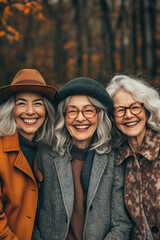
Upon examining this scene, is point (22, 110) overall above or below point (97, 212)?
above

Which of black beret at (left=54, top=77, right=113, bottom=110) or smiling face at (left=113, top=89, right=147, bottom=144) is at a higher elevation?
black beret at (left=54, top=77, right=113, bottom=110)

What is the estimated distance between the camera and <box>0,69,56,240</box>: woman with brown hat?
2.64m

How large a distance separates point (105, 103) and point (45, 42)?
12059 millimetres

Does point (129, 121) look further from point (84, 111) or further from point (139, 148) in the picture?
point (84, 111)

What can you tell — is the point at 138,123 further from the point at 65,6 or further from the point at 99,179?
the point at 65,6

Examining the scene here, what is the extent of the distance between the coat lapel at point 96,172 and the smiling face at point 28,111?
85cm

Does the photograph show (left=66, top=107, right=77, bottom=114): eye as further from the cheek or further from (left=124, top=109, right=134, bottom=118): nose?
(left=124, top=109, right=134, bottom=118): nose

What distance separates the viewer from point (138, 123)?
2.81 meters

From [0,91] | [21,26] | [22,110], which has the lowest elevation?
[22,110]

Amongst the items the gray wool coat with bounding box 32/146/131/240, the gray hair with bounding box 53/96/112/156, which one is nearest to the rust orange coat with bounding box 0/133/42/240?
the gray wool coat with bounding box 32/146/131/240

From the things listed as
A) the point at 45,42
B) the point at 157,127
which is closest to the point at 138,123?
the point at 157,127

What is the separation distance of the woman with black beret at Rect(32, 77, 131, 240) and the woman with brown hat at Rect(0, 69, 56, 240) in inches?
7.0

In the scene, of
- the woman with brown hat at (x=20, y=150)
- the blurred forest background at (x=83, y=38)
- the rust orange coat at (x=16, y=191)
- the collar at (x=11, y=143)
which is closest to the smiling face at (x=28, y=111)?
the woman with brown hat at (x=20, y=150)

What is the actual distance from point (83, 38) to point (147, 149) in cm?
835
